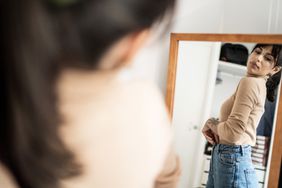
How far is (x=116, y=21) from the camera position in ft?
0.85

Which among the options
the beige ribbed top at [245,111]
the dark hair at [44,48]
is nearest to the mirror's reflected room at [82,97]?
the dark hair at [44,48]

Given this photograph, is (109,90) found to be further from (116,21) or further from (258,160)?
(258,160)

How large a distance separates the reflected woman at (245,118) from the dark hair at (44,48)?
590mm

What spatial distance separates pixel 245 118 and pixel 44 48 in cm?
68

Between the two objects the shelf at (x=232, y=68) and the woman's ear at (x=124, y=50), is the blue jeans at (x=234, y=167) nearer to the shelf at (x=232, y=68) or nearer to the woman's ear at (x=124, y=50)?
the shelf at (x=232, y=68)

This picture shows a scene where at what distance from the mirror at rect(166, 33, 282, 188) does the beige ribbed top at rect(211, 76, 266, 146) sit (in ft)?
0.08

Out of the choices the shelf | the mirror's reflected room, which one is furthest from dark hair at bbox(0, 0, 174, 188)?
the shelf

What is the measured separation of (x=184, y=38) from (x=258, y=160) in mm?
453

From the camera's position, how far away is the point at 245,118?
801mm

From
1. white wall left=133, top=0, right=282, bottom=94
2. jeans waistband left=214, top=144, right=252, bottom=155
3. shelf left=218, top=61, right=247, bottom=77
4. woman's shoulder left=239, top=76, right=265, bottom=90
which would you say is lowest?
jeans waistband left=214, top=144, right=252, bottom=155

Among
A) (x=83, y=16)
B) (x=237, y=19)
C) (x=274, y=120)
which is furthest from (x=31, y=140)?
(x=237, y=19)

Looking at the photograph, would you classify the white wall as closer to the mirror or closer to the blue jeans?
the mirror

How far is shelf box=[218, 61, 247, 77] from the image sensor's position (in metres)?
0.83

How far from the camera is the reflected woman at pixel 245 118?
0.79m
